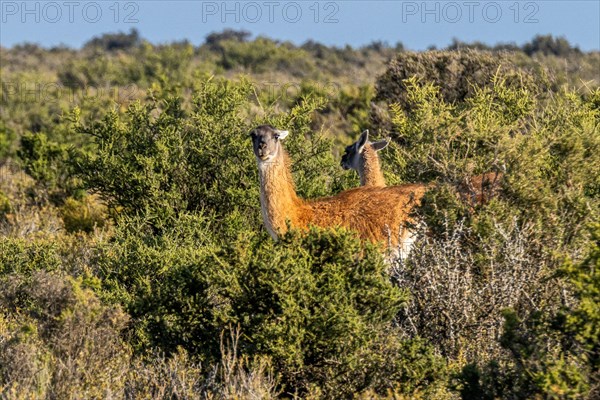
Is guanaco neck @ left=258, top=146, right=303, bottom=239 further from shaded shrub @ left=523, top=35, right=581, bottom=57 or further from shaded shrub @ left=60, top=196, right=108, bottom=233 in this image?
shaded shrub @ left=523, top=35, right=581, bottom=57

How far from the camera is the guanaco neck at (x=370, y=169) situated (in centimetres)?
1155

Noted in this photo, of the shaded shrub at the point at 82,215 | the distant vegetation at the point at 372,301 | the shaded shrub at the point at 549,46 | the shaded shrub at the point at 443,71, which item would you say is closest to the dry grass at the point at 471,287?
the distant vegetation at the point at 372,301

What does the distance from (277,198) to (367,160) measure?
3.18 meters

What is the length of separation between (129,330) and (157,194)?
142 inches

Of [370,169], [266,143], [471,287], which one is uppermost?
A: [370,169]

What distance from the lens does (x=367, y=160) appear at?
1172 cm

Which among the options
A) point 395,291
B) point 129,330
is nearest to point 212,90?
point 129,330

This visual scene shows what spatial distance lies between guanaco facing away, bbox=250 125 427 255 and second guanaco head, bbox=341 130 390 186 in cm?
255

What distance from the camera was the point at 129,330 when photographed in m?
7.35

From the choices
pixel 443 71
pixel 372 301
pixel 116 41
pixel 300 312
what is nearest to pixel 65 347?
pixel 300 312

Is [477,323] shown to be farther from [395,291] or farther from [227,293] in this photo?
[227,293]

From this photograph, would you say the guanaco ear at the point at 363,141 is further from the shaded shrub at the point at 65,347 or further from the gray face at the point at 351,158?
the shaded shrub at the point at 65,347

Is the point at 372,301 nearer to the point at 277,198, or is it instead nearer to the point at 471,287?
the point at 471,287

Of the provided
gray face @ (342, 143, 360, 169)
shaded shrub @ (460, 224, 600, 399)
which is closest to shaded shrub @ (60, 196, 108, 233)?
gray face @ (342, 143, 360, 169)
